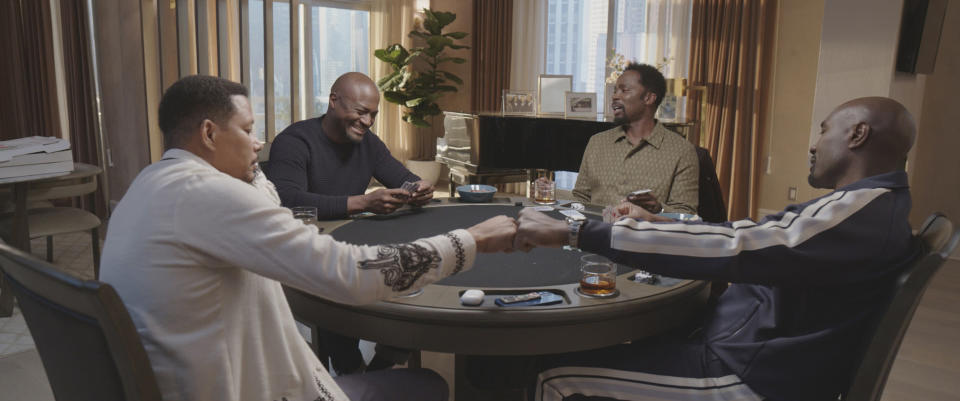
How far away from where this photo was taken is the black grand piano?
4477 millimetres

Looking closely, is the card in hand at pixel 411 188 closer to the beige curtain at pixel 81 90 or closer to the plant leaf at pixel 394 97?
the beige curtain at pixel 81 90

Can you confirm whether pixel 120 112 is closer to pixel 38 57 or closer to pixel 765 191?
pixel 38 57

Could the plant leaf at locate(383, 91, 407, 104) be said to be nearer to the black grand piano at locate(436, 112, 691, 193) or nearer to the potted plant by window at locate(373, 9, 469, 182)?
the potted plant by window at locate(373, 9, 469, 182)

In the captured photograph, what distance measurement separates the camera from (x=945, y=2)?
411 centimetres

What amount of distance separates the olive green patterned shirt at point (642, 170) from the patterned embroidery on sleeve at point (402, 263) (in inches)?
69.5

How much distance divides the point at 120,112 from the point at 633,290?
494 cm

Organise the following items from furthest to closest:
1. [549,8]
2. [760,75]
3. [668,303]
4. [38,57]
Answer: [549,8], [760,75], [38,57], [668,303]

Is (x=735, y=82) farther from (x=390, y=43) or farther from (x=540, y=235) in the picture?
(x=540, y=235)

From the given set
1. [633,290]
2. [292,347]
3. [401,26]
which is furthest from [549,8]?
[292,347]

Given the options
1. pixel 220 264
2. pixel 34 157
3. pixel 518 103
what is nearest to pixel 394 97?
pixel 518 103

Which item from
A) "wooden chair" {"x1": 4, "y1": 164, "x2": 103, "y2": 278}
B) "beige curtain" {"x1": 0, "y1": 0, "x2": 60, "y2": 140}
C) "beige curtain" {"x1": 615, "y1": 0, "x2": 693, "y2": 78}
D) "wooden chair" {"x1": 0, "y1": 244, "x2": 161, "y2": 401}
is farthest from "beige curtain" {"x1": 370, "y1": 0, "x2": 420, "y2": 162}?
"wooden chair" {"x1": 0, "y1": 244, "x2": 161, "y2": 401}

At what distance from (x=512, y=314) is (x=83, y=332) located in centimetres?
82

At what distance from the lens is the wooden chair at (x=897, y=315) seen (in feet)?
3.91

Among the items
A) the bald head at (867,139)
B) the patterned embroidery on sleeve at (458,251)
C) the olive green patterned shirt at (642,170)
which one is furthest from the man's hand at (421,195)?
the bald head at (867,139)
